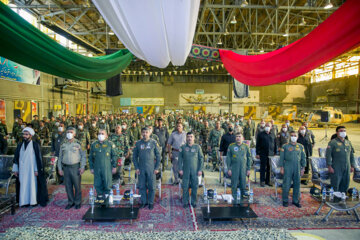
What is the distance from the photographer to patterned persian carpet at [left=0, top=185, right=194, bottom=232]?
3.75m

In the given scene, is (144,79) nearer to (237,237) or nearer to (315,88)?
(315,88)

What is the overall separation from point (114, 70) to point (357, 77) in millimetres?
28422

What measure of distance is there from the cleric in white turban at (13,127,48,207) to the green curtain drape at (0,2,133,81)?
1961 mm

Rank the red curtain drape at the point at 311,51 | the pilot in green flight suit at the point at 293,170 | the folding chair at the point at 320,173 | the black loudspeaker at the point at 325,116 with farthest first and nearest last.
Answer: the black loudspeaker at the point at 325,116 → the folding chair at the point at 320,173 → the pilot in green flight suit at the point at 293,170 → the red curtain drape at the point at 311,51

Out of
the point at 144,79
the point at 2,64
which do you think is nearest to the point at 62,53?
the point at 2,64

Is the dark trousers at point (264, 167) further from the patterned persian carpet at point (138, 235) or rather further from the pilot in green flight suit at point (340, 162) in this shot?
the patterned persian carpet at point (138, 235)

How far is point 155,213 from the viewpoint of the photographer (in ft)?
14.0

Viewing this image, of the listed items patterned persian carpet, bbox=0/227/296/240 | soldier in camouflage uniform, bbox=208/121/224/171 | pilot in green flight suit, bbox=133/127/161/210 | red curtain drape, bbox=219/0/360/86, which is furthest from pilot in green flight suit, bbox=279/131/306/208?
pilot in green flight suit, bbox=133/127/161/210

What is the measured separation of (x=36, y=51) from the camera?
265 cm

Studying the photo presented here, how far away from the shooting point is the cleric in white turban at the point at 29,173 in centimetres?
451

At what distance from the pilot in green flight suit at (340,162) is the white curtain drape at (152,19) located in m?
3.94

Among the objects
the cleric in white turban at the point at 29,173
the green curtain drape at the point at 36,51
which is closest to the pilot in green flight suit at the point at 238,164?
the green curtain drape at the point at 36,51

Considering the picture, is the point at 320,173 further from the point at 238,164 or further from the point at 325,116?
the point at 325,116

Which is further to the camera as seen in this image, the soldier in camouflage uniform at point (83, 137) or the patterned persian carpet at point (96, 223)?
the soldier in camouflage uniform at point (83, 137)
